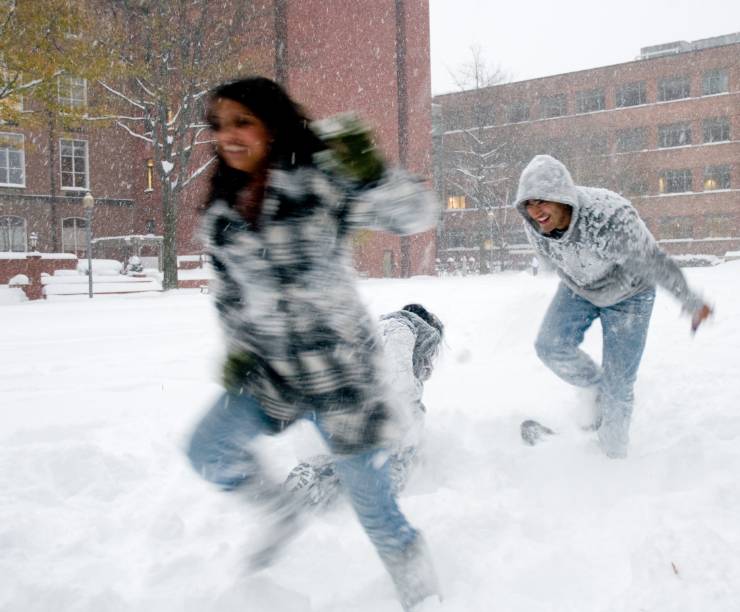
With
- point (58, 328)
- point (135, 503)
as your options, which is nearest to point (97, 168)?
point (58, 328)

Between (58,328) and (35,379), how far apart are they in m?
4.27

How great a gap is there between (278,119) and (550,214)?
6.13ft

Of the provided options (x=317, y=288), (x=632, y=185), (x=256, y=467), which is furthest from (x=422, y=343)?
(x=632, y=185)

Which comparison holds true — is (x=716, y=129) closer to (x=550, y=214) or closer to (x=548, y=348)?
(x=548, y=348)

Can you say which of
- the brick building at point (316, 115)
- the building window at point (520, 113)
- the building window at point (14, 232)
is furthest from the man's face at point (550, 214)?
the building window at point (520, 113)

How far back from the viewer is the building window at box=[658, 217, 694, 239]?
46.2 m

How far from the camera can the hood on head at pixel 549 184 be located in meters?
3.21

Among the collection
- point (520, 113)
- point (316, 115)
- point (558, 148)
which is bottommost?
point (316, 115)

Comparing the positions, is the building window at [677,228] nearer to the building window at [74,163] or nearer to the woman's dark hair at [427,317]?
the building window at [74,163]

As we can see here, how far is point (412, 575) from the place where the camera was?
6.72 ft

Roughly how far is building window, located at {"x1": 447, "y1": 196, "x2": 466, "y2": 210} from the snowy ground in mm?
48197

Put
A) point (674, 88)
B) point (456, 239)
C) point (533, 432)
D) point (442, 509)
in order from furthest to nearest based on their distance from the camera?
1. point (456, 239)
2. point (674, 88)
3. point (533, 432)
4. point (442, 509)

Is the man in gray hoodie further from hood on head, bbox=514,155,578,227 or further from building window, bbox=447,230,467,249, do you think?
building window, bbox=447,230,467,249

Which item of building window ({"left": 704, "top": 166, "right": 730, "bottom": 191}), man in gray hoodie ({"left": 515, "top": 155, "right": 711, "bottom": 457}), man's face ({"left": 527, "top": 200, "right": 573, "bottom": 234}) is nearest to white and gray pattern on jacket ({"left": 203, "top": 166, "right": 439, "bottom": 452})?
man in gray hoodie ({"left": 515, "top": 155, "right": 711, "bottom": 457})
